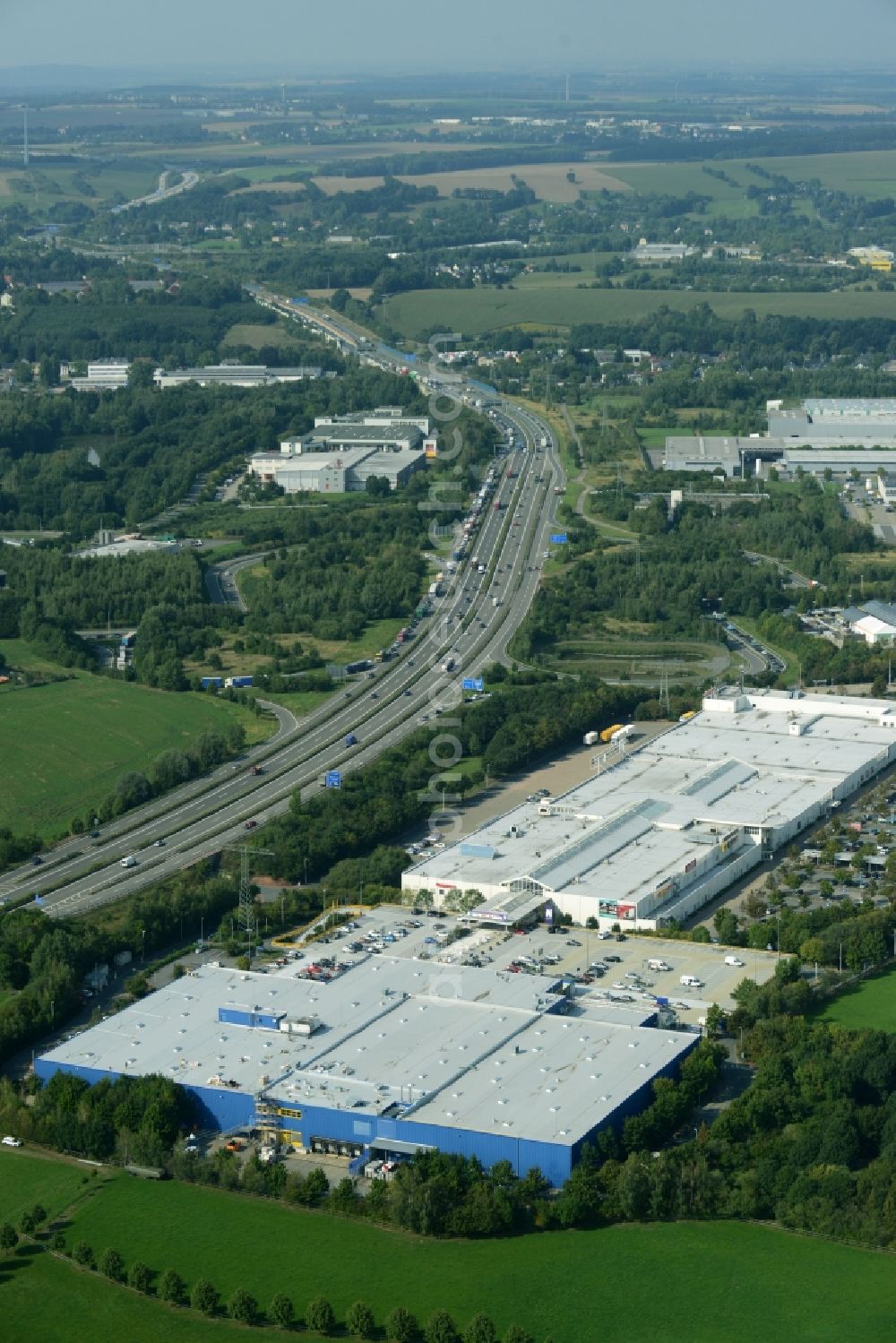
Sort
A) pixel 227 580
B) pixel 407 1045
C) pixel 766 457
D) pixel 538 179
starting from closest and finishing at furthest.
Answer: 1. pixel 407 1045
2. pixel 227 580
3. pixel 766 457
4. pixel 538 179

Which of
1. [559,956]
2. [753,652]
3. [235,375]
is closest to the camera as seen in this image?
[559,956]

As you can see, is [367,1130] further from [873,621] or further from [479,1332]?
[873,621]

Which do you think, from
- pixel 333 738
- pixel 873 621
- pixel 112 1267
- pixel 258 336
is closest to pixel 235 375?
pixel 258 336

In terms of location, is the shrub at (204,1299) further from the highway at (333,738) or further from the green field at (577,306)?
the green field at (577,306)

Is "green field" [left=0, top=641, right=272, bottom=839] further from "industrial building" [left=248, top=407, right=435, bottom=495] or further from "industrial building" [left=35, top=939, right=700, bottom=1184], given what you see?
"industrial building" [left=248, top=407, right=435, bottom=495]

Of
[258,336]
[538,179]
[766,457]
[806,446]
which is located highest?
[538,179]

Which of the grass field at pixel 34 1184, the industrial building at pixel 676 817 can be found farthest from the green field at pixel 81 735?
the grass field at pixel 34 1184
